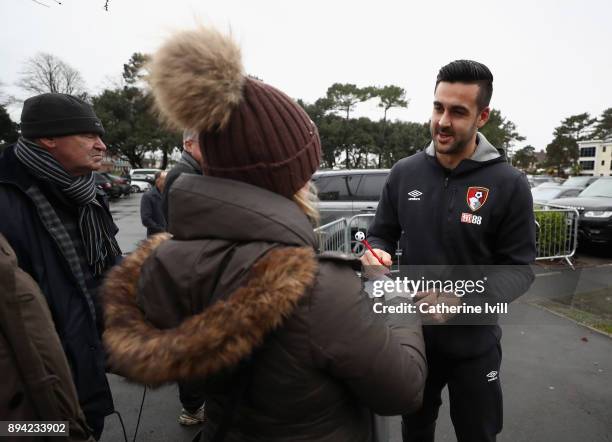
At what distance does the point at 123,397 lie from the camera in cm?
345

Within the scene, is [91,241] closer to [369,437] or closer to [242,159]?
[242,159]

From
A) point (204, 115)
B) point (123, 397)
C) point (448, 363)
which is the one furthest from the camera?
point (123, 397)

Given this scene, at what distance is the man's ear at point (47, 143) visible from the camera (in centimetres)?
199

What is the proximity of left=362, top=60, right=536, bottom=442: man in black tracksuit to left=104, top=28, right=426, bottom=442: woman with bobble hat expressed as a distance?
79cm

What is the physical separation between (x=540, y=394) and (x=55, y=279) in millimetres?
3778

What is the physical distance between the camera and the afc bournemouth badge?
74.8 inches

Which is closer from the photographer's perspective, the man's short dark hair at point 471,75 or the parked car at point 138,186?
the man's short dark hair at point 471,75

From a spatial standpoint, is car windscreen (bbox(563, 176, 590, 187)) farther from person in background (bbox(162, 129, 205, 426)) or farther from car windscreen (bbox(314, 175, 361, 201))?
person in background (bbox(162, 129, 205, 426))

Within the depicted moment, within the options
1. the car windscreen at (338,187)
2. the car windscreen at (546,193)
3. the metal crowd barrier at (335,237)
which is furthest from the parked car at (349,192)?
the car windscreen at (546,193)

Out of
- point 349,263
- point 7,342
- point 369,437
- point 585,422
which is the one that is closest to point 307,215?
point 349,263

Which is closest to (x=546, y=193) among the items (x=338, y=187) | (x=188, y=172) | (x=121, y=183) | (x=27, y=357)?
(x=338, y=187)

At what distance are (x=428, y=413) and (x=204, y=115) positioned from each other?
205 centimetres

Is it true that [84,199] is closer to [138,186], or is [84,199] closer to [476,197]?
[476,197]

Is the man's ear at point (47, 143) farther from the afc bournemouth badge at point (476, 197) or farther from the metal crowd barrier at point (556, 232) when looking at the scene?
the metal crowd barrier at point (556, 232)
